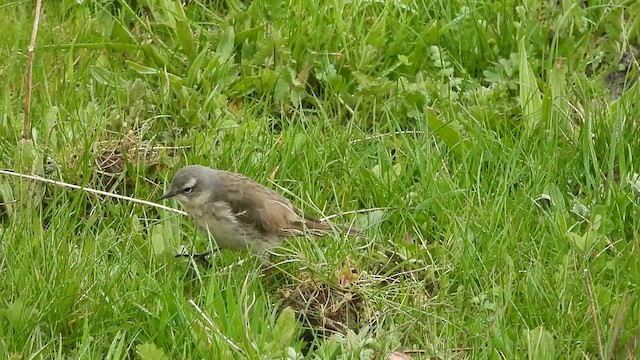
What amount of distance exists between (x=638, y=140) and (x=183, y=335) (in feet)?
9.82

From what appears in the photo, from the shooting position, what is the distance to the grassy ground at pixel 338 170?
18.0 ft

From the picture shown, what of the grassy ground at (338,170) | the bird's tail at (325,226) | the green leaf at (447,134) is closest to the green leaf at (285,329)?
the grassy ground at (338,170)

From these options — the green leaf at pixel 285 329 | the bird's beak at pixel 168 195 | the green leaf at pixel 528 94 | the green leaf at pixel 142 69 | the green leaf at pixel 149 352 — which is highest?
the green leaf at pixel 142 69

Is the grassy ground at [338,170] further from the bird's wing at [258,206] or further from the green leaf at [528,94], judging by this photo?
the bird's wing at [258,206]

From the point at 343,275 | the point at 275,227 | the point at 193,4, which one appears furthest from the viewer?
the point at 193,4

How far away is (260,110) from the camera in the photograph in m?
7.70

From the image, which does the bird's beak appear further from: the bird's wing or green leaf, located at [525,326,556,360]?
green leaf, located at [525,326,556,360]

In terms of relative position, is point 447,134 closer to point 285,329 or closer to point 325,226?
point 325,226

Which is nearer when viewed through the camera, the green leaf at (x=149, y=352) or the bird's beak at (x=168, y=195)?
the green leaf at (x=149, y=352)

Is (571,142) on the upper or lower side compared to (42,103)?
lower

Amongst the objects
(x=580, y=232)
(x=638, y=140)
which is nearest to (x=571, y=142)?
(x=638, y=140)

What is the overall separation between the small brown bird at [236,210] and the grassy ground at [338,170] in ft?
0.37

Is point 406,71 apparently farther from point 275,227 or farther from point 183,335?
point 183,335

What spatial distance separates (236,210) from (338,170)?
688 mm
